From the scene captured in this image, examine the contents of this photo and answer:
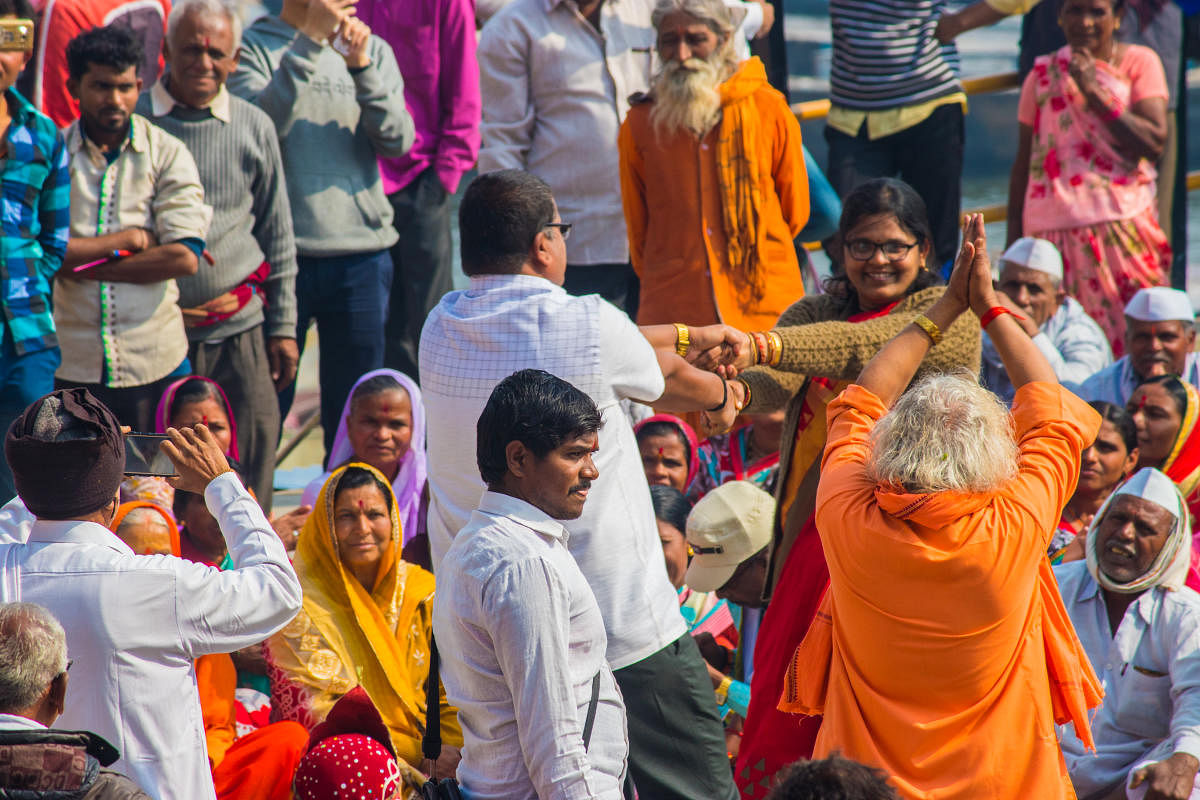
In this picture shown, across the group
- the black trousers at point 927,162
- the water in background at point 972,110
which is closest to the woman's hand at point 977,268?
the black trousers at point 927,162

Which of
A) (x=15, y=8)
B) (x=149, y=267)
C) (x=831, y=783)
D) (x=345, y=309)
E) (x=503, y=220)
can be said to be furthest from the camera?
(x=345, y=309)

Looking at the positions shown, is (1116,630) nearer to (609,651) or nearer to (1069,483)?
(1069,483)

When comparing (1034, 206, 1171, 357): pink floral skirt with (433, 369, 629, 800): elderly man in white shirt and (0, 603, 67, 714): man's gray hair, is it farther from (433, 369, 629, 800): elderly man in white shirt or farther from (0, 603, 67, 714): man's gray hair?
(0, 603, 67, 714): man's gray hair

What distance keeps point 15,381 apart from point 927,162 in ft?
14.2

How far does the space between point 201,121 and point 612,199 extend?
1735mm

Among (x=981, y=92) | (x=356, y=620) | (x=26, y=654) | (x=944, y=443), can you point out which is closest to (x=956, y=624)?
(x=944, y=443)

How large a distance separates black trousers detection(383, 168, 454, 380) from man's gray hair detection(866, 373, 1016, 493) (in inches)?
145

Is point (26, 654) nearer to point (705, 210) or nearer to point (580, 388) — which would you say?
point (580, 388)

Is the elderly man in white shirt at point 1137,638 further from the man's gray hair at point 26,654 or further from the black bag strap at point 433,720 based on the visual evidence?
the man's gray hair at point 26,654

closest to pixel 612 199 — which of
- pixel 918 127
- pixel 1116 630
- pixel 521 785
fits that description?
pixel 918 127

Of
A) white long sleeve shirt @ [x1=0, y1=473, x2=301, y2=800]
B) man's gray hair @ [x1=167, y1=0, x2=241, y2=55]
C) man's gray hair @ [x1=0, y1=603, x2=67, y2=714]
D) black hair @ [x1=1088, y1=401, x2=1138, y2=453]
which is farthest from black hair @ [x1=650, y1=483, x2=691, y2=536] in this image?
man's gray hair @ [x1=0, y1=603, x2=67, y2=714]

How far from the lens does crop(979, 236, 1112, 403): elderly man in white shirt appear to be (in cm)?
670

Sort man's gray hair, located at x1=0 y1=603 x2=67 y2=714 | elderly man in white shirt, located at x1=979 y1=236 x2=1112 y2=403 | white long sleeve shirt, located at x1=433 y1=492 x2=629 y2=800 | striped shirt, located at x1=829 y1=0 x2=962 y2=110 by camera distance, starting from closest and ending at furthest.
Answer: man's gray hair, located at x1=0 y1=603 x2=67 y2=714 < white long sleeve shirt, located at x1=433 y1=492 x2=629 y2=800 < elderly man in white shirt, located at x1=979 y1=236 x2=1112 y2=403 < striped shirt, located at x1=829 y1=0 x2=962 y2=110

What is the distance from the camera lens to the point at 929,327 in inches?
127
